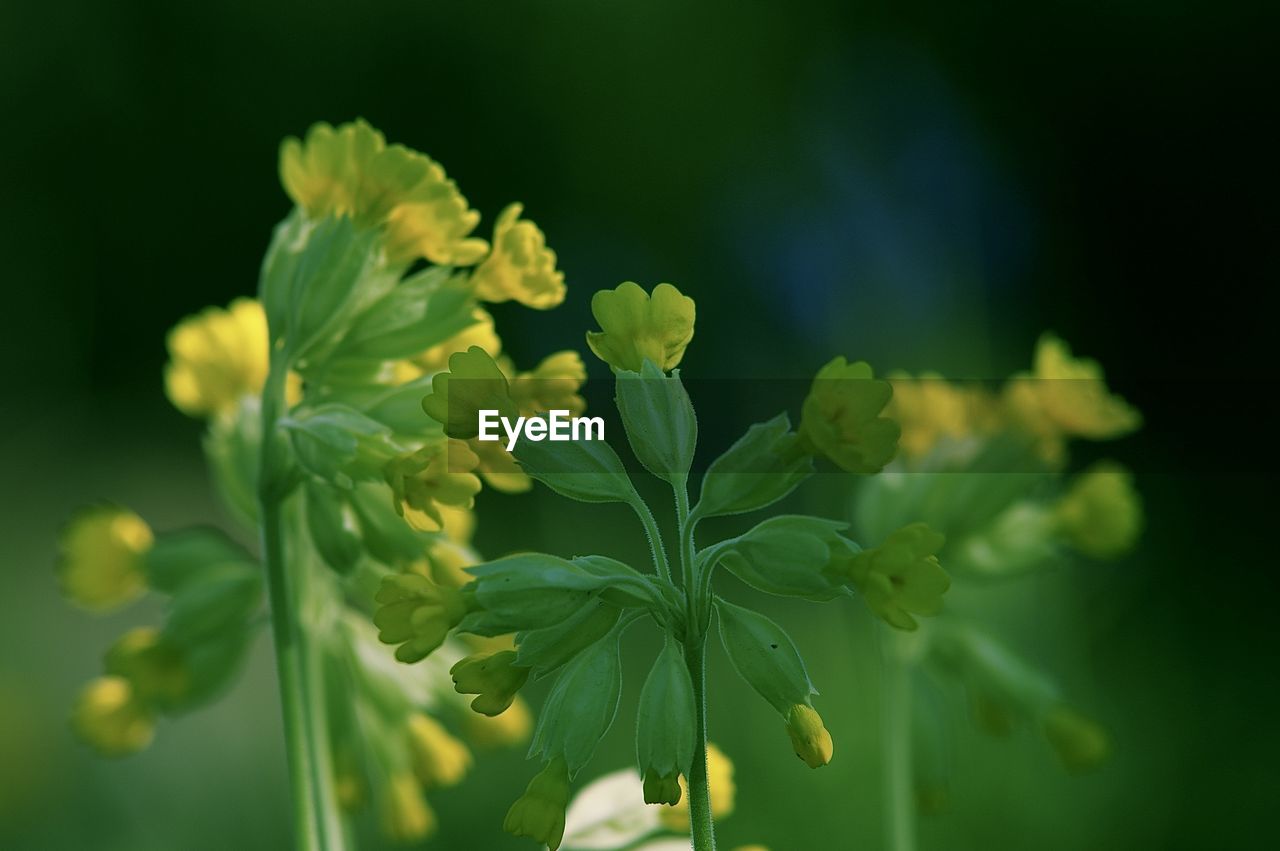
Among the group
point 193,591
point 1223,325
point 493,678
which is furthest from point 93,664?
point 1223,325

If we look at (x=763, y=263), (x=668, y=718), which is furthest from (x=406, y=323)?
(x=763, y=263)

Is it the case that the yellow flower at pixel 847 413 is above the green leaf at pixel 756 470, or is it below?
above

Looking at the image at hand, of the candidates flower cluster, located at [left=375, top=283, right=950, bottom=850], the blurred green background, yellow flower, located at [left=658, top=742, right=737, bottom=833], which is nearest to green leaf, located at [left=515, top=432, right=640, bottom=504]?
flower cluster, located at [left=375, top=283, right=950, bottom=850]

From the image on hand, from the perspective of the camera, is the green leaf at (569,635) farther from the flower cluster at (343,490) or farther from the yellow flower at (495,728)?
the yellow flower at (495,728)

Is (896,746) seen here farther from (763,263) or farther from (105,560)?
(763,263)

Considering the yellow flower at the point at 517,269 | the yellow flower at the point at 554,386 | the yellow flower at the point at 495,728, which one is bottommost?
the yellow flower at the point at 495,728

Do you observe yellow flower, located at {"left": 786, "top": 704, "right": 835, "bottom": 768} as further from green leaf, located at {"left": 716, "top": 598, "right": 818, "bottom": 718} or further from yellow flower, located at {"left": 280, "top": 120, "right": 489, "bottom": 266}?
yellow flower, located at {"left": 280, "top": 120, "right": 489, "bottom": 266}

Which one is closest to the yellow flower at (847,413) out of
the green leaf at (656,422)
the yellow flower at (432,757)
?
the green leaf at (656,422)
